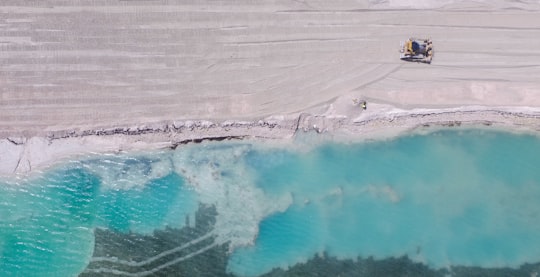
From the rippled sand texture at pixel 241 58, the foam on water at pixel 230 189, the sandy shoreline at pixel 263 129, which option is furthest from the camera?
the foam on water at pixel 230 189

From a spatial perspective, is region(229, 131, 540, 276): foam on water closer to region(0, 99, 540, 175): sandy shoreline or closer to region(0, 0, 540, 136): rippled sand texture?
region(0, 99, 540, 175): sandy shoreline

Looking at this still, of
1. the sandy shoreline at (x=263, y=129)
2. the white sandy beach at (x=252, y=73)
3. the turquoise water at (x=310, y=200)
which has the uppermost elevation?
the white sandy beach at (x=252, y=73)

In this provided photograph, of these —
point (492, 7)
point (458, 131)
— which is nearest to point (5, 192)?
point (458, 131)

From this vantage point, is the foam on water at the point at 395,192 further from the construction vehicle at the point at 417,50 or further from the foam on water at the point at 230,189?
the construction vehicle at the point at 417,50

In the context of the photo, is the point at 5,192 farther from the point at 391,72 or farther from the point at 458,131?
the point at 458,131

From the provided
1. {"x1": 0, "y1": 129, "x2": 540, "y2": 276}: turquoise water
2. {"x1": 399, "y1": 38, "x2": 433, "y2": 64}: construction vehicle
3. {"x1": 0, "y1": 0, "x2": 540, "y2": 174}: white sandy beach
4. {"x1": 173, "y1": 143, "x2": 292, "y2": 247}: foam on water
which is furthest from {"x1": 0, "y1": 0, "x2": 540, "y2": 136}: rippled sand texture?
{"x1": 0, "y1": 129, "x2": 540, "y2": 276}: turquoise water

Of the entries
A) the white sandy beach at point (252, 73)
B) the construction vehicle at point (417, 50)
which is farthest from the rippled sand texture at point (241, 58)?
the construction vehicle at point (417, 50)

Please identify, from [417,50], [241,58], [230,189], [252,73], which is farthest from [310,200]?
[417,50]
